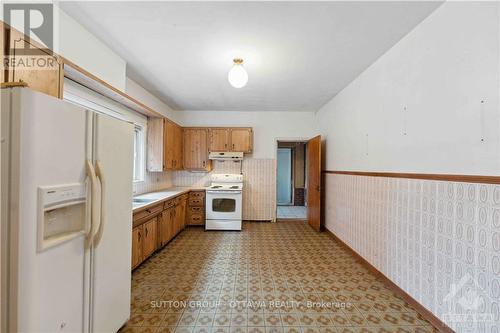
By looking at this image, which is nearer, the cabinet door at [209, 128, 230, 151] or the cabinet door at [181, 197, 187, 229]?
the cabinet door at [181, 197, 187, 229]

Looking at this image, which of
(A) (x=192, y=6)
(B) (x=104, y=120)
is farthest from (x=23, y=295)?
(A) (x=192, y=6)

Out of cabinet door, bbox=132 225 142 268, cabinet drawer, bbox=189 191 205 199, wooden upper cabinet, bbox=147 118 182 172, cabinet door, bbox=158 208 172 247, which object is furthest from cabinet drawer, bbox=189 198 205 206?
cabinet door, bbox=132 225 142 268

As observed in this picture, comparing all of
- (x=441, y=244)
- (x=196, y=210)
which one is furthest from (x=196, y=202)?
(x=441, y=244)

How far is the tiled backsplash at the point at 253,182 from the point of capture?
17.2 feet

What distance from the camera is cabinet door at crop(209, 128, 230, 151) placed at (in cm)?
501

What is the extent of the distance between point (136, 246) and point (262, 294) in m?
1.56

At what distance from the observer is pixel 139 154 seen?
395 cm

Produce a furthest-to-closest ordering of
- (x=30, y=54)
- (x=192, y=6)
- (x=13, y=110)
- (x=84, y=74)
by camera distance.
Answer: (x=84, y=74) < (x=192, y=6) < (x=30, y=54) < (x=13, y=110)

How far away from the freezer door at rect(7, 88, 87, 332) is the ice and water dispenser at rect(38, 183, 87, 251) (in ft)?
0.08

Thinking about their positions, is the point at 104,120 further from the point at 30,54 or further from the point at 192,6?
the point at 192,6

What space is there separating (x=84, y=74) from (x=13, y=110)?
1266mm

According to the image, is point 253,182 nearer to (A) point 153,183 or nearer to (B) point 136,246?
(A) point 153,183

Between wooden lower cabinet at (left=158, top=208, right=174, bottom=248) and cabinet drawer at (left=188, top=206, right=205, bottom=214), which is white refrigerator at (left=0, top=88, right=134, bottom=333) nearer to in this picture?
wooden lower cabinet at (left=158, top=208, right=174, bottom=248)

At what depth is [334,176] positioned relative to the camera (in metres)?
4.07
